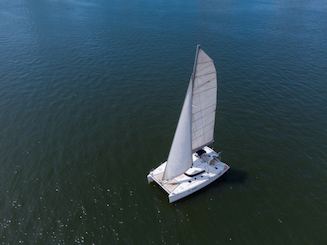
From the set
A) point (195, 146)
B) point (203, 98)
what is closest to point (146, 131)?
point (195, 146)

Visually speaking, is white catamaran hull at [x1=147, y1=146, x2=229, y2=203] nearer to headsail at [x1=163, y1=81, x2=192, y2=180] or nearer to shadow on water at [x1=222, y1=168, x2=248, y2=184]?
headsail at [x1=163, y1=81, x2=192, y2=180]

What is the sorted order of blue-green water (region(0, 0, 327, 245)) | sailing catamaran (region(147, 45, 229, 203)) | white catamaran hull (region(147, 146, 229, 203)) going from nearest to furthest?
sailing catamaran (region(147, 45, 229, 203)), blue-green water (region(0, 0, 327, 245)), white catamaran hull (region(147, 146, 229, 203))

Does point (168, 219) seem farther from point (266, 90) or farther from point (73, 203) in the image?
point (266, 90)

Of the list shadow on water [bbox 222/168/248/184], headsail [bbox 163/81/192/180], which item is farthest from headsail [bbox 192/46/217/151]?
shadow on water [bbox 222/168/248/184]

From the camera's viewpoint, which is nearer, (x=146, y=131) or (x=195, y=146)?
(x=195, y=146)

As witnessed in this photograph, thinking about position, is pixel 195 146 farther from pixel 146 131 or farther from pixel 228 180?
pixel 146 131

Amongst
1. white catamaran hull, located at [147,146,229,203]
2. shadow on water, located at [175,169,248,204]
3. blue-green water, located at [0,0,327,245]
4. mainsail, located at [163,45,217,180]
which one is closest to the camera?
mainsail, located at [163,45,217,180]

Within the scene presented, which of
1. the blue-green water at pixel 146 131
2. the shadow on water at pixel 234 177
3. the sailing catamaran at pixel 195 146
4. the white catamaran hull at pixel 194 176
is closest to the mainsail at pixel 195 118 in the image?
the sailing catamaran at pixel 195 146
